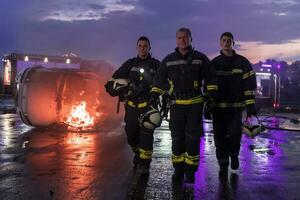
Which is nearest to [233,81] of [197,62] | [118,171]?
[197,62]

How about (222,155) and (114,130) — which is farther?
(114,130)

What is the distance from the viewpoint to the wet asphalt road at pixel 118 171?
19.9 ft

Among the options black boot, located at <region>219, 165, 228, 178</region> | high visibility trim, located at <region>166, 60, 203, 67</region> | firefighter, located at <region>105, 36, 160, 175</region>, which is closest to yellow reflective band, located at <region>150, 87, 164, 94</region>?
high visibility trim, located at <region>166, 60, 203, 67</region>

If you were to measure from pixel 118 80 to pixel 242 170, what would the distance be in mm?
2310

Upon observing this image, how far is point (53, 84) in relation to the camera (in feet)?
45.0

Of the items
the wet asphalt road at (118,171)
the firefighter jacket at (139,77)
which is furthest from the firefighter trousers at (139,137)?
the wet asphalt road at (118,171)

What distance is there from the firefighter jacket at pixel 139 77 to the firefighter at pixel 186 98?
2.21ft

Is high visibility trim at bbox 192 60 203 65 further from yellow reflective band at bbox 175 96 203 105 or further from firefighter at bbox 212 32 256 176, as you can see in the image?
firefighter at bbox 212 32 256 176

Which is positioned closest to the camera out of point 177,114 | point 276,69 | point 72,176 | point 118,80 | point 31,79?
point 177,114

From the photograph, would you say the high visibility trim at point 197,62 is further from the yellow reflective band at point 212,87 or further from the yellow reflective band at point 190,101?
the yellow reflective band at point 190,101

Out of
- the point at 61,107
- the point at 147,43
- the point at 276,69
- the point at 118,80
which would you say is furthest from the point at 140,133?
the point at 276,69

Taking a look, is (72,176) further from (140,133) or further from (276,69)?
(276,69)

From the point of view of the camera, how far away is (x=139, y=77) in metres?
7.50

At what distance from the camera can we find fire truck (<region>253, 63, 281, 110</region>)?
87.5ft
